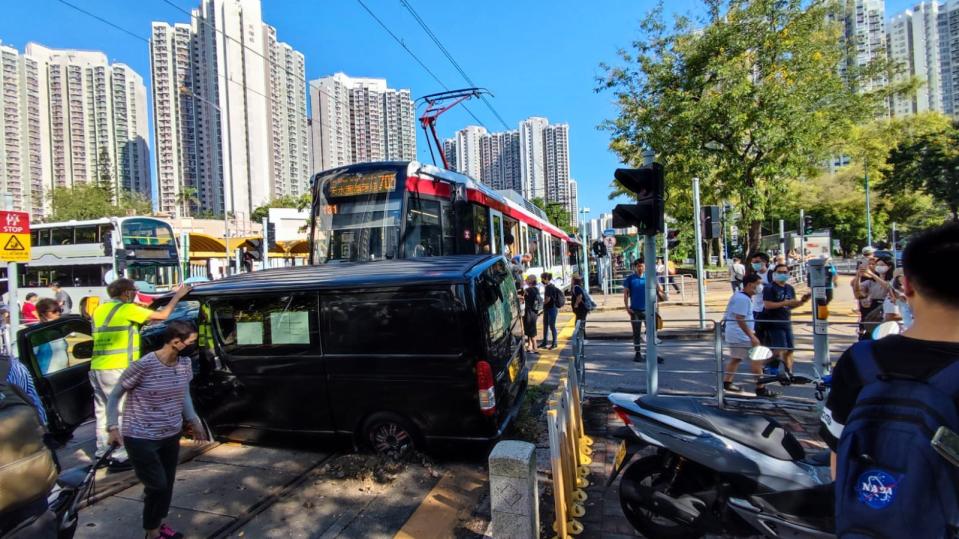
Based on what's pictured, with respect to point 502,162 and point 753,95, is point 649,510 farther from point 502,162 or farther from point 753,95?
point 502,162

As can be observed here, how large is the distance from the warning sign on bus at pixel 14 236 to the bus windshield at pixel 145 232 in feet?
41.5

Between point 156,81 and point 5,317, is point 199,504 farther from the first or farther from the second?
point 156,81

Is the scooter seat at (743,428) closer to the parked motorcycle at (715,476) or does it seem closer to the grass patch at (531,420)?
the parked motorcycle at (715,476)

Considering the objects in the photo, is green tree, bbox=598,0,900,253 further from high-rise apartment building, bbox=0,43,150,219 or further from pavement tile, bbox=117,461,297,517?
high-rise apartment building, bbox=0,43,150,219

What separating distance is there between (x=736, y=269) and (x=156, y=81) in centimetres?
4548

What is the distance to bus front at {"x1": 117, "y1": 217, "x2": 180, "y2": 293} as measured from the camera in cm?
1852

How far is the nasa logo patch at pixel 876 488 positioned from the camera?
1323mm

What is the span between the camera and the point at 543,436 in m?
5.15

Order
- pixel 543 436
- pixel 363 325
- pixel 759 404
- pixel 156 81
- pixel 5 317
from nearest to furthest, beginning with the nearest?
1. pixel 363 325
2. pixel 543 436
3. pixel 759 404
4. pixel 5 317
5. pixel 156 81

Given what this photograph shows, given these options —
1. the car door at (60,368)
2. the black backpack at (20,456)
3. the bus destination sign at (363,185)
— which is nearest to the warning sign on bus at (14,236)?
the car door at (60,368)

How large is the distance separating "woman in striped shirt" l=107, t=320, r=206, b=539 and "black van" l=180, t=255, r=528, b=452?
4.00 ft

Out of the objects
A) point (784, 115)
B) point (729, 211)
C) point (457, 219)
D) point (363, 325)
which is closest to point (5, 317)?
point (457, 219)

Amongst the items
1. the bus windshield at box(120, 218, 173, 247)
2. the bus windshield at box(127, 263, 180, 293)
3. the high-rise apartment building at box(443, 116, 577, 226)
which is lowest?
the bus windshield at box(127, 263, 180, 293)

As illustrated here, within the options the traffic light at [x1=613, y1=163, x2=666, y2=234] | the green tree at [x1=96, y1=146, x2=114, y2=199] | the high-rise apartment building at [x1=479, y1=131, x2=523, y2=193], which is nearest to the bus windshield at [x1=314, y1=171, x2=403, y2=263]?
the traffic light at [x1=613, y1=163, x2=666, y2=234]
